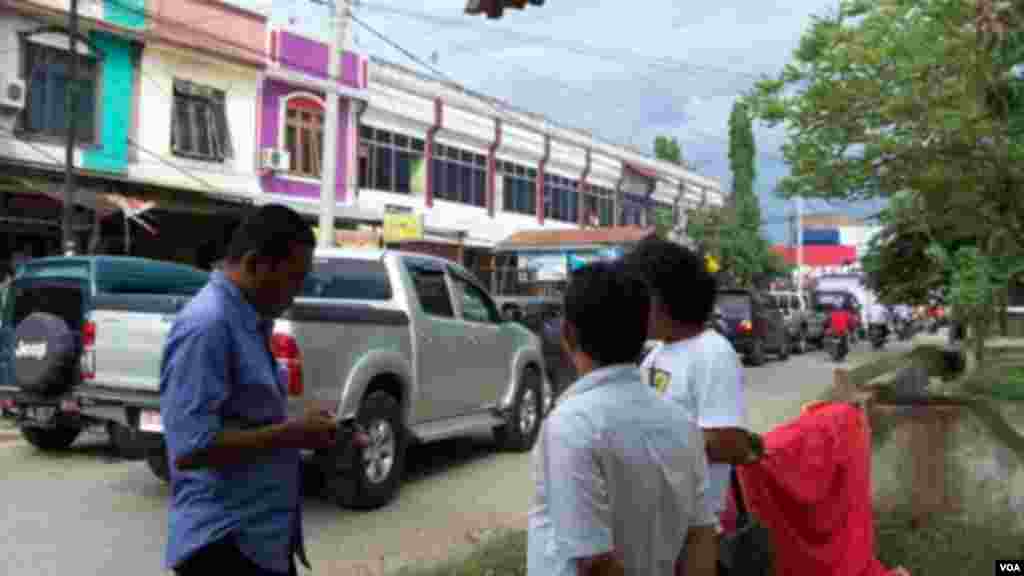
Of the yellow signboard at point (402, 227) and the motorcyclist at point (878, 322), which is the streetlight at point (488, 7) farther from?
the motorcyclist at point (878, 322)

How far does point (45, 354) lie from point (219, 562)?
22.2 ft

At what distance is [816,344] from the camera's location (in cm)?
3281

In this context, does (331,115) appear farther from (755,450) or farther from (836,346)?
(836,346)

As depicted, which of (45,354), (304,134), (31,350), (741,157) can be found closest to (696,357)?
(45,354)

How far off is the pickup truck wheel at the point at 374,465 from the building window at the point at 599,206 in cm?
3137

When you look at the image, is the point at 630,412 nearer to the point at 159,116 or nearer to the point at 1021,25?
the point at 1021,25

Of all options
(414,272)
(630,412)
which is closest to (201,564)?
(630,412)

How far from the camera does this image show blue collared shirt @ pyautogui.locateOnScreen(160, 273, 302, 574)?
2.52m

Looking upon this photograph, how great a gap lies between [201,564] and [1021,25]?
5140 millimetres

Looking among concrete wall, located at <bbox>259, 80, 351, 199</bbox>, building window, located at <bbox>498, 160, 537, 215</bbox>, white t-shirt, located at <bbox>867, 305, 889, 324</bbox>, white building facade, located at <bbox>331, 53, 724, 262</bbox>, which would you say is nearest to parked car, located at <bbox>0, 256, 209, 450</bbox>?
concrete wall, located at <bbox>259, 80, 351, 199</bbox>

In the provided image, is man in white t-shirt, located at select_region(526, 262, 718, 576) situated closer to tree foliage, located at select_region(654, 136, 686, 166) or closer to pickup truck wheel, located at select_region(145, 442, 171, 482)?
pickup truck wheel, located at select_region(145, 442, 171, 482)

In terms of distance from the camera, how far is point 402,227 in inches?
839

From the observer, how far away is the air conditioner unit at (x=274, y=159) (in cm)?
2166

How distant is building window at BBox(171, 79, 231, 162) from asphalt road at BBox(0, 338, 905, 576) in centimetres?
1073
